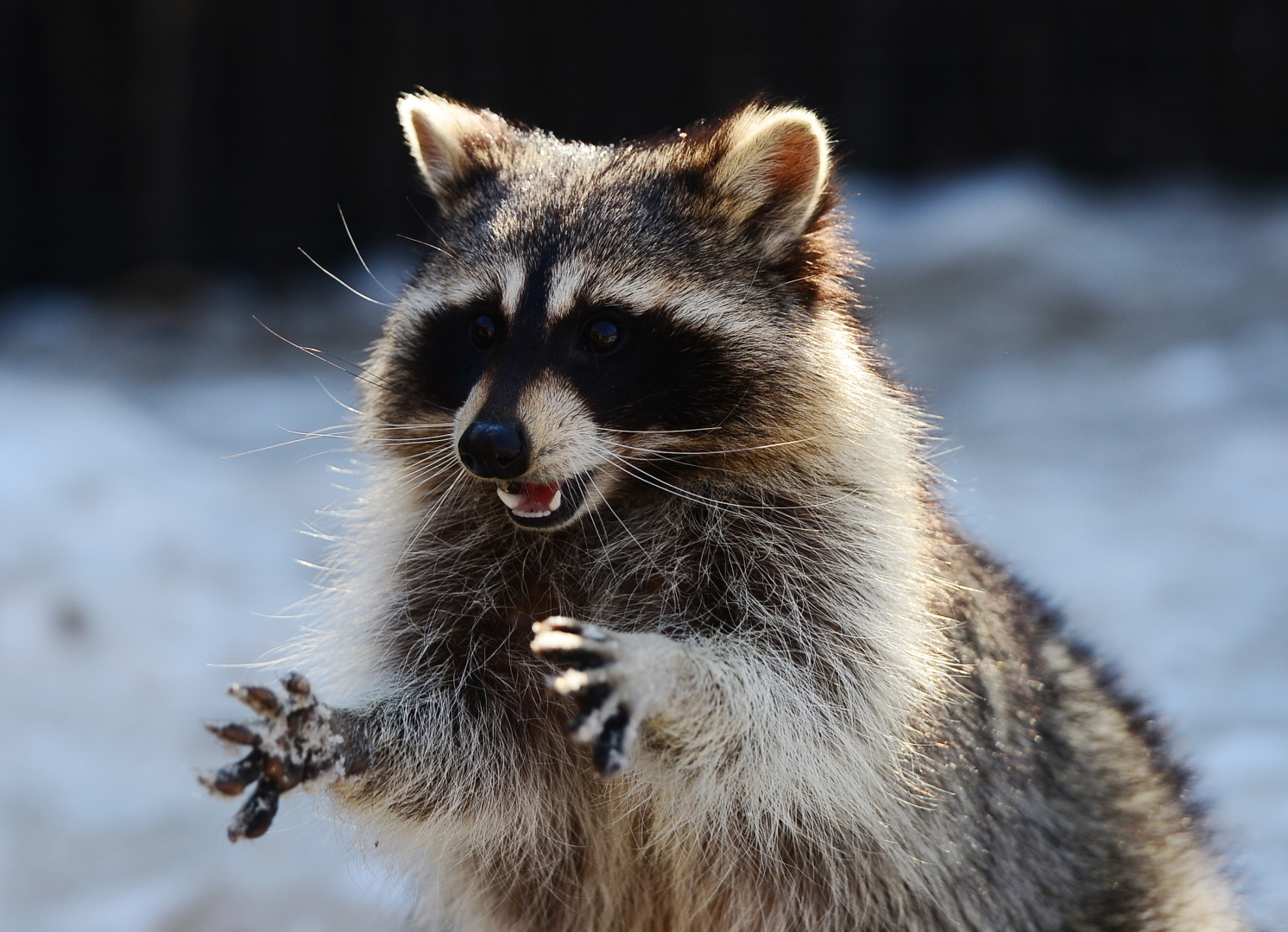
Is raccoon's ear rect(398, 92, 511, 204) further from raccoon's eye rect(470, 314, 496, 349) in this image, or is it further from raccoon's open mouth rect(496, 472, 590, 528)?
raccoon's open mouth rect(496, 472, 590, 528)

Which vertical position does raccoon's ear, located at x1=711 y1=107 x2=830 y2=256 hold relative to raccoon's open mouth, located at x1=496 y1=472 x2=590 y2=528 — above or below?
above

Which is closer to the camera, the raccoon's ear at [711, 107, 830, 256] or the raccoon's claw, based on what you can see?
the raccoon's claw

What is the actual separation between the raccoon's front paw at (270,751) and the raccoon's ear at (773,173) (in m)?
1.17

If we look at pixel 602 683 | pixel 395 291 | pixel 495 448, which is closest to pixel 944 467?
pixel 395 291

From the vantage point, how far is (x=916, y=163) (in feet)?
23.9

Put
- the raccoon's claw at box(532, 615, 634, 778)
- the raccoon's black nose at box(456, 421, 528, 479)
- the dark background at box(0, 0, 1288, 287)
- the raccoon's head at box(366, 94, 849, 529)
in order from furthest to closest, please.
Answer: the dark background at box(0, 0, 1288, 287)
the raccoon's head at box(366, 94, 849, 529)
the raccoon's black nose at box(456, 421, 528, 479)
the raccoon's claw at box(532, 615, 634, 778)

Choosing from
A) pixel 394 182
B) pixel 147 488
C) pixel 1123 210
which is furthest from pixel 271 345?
pixel 1123 210

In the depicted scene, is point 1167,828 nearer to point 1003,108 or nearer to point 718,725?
point 718,725

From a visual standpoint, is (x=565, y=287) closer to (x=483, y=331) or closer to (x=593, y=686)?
(x=483, y=331)

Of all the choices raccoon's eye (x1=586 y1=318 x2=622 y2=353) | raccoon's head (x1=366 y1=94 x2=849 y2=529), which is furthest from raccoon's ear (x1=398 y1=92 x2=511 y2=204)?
raccoon's eye (x1=586 y1=318 x2=622 y2=353)

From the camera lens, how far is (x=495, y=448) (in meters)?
2.07

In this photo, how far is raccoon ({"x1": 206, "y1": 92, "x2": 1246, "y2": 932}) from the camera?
88.8 inches

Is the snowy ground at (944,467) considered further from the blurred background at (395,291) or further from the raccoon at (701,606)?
the raccoon at (701,606)

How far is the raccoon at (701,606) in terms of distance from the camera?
7.40 ft
